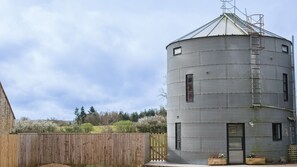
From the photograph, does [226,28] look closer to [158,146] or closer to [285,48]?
[285,48]

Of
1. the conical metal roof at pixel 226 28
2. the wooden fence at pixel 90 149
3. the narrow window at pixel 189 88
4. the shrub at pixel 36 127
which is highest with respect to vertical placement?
the conical metal roof at pixel 226 28

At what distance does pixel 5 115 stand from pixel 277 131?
13929 millimetres

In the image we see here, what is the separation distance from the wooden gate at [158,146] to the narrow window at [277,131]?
235 inches

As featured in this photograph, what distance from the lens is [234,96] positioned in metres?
20.8

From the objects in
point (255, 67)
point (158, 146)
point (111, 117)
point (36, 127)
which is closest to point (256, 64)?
point (255, 67)

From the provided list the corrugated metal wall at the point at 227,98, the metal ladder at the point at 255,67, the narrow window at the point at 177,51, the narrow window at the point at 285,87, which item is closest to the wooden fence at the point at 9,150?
the corrugated metal wall at the point at 227,98

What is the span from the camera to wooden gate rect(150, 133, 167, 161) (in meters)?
23.8

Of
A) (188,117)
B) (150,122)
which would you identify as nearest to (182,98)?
(188,117)

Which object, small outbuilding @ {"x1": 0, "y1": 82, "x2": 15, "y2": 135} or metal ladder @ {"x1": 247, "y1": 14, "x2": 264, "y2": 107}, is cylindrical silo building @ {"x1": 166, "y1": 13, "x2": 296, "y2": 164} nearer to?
metal ladder @ {"x1": 247, "y1": 14, "x2": 264, "y2": 107}

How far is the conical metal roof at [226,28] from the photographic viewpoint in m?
21.8

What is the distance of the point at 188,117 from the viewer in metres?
21.7

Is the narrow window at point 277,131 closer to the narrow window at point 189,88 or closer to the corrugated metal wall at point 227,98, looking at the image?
the corrugated metal wall at point 227,98

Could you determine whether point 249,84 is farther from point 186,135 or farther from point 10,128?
point 10,128

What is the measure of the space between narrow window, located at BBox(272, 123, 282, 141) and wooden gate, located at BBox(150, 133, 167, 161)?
5981 millimetres
